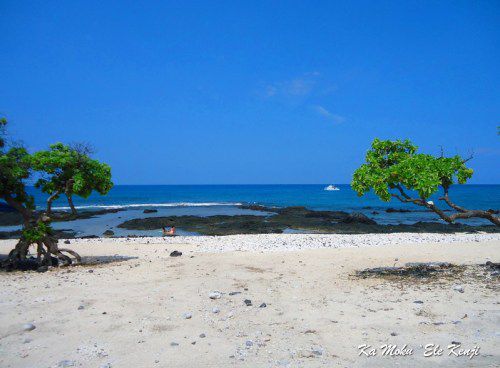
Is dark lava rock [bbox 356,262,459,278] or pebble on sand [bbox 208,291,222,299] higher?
dark lava rock [bbox 356,262,459,278]

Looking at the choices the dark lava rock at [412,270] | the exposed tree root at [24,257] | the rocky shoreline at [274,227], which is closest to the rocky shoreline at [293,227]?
the rocky shoreline at [274,227]

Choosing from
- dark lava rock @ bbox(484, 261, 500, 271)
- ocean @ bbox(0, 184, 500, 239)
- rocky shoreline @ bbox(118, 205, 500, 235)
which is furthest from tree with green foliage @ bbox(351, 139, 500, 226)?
ocean @ bbox(0, 184, 500, 239)

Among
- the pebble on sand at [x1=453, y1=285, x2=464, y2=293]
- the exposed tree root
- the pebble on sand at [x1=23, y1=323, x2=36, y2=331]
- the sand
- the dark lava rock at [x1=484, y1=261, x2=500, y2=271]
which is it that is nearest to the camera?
the sand

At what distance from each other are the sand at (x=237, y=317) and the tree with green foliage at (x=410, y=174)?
2536 millimetres

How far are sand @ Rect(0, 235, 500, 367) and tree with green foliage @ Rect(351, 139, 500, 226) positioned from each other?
2536 millimetres

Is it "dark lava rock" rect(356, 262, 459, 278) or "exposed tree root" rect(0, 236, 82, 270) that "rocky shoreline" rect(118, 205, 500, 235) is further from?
"dark lava rock" rect(356, 262, 459, 278)

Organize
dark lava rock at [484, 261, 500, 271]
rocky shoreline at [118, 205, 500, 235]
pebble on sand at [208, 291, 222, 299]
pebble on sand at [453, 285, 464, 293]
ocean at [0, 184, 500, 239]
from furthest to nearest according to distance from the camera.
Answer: ocean at [0, 184, 500, 239] < rocky shoreline at [118, 205, 500, 235] < dark lava rock at [484, 261, 500, 271] < pebble on sand at [453, 285, 464, 293] < pebble on sand at [208, 291, 222, 299]

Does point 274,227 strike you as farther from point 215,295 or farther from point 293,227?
point 215,295

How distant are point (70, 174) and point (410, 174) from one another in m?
12.5

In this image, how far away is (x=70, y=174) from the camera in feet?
50.1

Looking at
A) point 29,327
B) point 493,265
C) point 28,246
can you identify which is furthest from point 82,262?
point 493,265

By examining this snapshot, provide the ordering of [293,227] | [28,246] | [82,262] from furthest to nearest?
1. [293,227]
2. [82,262]
3. [28,246]

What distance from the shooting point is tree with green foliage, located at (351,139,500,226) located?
461 inches

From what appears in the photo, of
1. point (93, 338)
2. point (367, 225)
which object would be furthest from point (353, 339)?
point (367, 225)
